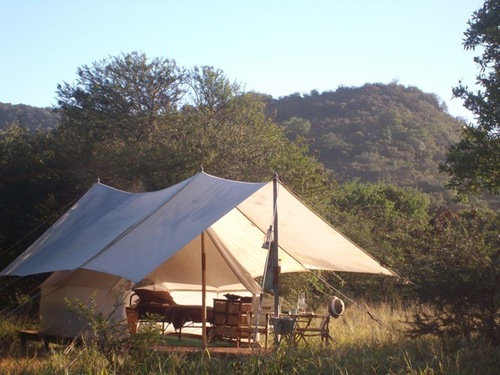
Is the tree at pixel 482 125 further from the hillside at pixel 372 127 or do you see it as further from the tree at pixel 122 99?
the hillside at pixel 372 127

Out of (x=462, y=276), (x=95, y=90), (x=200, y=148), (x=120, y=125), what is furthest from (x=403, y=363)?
(x=95, y=90)

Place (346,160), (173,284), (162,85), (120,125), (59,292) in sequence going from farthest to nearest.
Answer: (346,160) < (162,85) < (120,125) < (173,284) < (59,292)

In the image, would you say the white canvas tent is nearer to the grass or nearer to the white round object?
the white round object

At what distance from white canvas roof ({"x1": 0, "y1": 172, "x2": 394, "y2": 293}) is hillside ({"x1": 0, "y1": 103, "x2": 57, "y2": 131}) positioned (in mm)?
29128

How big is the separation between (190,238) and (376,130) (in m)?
39.7

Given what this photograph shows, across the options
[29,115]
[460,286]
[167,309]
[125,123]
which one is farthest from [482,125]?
[29,115]

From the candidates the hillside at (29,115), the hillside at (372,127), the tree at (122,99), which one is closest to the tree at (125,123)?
the tree at (122,99)

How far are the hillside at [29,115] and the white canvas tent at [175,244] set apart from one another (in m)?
29.1

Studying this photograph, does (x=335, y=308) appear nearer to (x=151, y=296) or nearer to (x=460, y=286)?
Result: (x=460, y=286)

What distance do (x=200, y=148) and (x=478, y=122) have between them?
746 centimetres

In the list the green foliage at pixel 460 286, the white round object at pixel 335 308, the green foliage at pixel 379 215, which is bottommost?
the white round object at pixel 335 308

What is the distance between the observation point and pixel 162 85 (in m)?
20.7

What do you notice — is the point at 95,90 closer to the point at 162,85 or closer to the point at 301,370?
the point at 162,85

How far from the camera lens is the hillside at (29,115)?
40094mm
